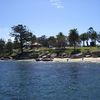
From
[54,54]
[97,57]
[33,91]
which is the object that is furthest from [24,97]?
[54,54]

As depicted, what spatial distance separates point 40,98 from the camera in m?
45.8

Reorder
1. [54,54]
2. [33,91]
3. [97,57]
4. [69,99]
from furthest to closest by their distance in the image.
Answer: [54,54]
[97,57]
[33,91]
[69,99]

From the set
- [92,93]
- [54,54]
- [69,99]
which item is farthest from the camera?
[54,54]

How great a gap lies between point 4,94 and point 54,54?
136 metres

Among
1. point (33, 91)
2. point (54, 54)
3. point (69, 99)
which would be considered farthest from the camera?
point (54, 54)

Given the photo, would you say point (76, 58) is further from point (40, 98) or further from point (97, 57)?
point (40, 98)

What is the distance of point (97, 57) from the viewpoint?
6511 inches

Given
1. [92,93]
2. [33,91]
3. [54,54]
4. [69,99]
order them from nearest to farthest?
[69,99] → [92,93] → [33,91] → [54,54]

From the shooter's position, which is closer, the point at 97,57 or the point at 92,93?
the point at 92,93

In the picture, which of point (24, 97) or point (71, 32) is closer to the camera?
point (24, 97)

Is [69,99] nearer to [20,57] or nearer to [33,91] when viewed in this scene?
[33,91]

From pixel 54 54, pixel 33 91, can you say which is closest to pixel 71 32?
pixel 54 54

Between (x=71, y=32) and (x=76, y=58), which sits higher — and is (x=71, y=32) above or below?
above

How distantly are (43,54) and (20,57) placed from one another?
16.1 metres
